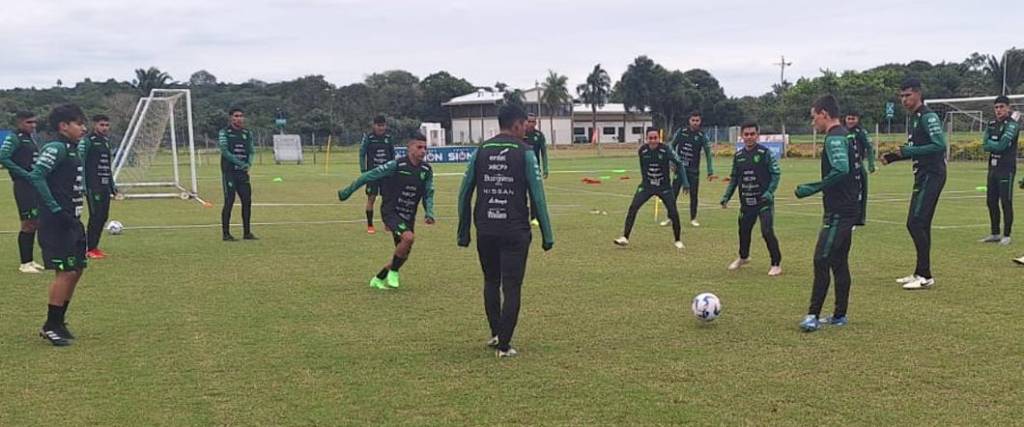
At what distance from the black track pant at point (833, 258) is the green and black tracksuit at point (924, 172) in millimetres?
2394

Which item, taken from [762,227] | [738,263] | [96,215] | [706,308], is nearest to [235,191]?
[96,215]

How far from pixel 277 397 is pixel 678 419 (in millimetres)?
2676

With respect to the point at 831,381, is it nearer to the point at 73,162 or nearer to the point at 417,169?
the point at 417,169

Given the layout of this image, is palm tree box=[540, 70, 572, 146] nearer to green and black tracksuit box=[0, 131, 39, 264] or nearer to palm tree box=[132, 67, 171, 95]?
palm tree box=[132, 67, 171, 95]

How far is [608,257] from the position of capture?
12.2 meters

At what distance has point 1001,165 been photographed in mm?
13000

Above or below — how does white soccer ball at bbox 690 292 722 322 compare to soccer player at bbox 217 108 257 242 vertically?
below

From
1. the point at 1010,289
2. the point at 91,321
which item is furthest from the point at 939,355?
the point at 91,321

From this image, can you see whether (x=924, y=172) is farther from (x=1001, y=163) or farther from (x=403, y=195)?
(x=403, y=195)

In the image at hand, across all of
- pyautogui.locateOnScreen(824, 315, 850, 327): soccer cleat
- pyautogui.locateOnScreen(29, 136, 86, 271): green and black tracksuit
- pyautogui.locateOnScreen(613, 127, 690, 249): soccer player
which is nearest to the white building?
pyautogui.locateOnScreen(613, 127, 690, 249): soccer player

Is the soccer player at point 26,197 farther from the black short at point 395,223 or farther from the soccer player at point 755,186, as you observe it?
the soccer player at point 755,186

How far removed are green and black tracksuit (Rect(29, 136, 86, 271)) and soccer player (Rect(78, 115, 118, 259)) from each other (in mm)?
5593

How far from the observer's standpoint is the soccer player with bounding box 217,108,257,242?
47.0ft

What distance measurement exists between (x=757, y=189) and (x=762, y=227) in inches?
19.8
